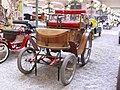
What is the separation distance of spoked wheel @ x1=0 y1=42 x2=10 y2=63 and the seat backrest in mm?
1462

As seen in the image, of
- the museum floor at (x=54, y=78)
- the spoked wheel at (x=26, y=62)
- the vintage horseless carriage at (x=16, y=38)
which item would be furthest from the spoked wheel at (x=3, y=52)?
the spoked wheel at (x=26, y=62)

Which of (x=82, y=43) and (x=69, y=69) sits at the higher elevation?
(x=82, y=43)

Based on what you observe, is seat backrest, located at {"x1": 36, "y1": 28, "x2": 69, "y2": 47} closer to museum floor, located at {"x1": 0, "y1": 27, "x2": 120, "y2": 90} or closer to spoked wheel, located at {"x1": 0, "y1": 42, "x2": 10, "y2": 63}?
museum floor, located at {"x1": 0, "y1": 27, "x2": 120, "y2": 90}

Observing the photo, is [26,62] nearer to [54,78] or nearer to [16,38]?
[54,78]

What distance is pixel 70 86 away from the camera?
3246 mm

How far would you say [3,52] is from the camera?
5008 mm

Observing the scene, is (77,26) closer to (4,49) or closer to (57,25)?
(57,25)

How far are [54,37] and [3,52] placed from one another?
6.95ft

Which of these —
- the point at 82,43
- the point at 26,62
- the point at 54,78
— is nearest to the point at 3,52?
the point at 26,62

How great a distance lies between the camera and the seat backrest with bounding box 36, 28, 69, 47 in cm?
345

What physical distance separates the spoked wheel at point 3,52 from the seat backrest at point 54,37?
146 cm

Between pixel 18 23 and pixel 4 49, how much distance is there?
1777mm

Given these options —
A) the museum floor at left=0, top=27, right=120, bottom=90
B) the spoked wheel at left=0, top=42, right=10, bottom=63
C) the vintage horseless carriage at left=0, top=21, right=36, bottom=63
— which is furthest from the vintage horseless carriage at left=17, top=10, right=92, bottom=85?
the vintage horseless carriage at left=0, top=21, right=36, bottom=63

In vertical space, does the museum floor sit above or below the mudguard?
below
